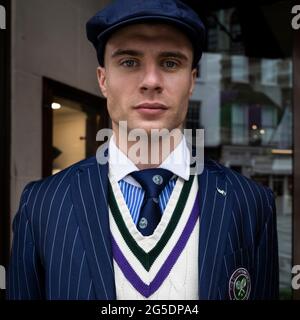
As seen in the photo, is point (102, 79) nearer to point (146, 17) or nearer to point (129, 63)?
point (129, 63)

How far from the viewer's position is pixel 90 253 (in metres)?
1.30

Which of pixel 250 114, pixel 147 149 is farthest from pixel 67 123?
pixel 250 114

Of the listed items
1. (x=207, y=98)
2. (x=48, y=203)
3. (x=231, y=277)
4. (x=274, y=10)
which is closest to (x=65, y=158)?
(x=48, y=203)

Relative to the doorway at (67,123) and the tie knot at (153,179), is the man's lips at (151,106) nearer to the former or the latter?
the tie knot at (153,179)

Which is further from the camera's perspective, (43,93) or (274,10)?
(274,10)

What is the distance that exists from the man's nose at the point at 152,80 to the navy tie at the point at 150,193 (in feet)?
0.92

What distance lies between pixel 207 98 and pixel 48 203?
11703mm

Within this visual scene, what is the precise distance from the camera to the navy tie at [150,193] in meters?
1.32

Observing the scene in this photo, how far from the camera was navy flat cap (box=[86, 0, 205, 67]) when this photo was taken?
50.2 inches

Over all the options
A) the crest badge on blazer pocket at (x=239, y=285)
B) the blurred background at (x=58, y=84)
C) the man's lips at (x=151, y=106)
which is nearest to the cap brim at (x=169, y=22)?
the man's lips at (x=151, y=106)

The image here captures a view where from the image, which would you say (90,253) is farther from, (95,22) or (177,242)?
(95,22)

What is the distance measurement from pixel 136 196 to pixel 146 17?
1.92 ft

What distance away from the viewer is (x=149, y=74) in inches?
50.6
